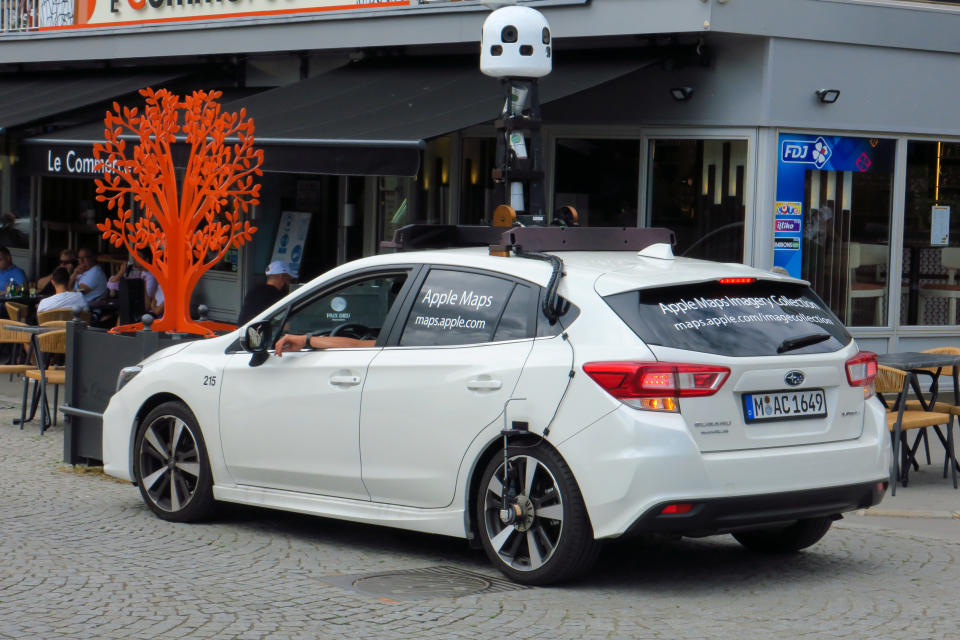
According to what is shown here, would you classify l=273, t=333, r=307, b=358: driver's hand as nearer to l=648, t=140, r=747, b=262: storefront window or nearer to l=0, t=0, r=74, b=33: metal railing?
l=648, t=140, r=747, b=262: storefront window

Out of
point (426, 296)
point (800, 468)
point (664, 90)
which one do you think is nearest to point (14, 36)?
point (664, 90)

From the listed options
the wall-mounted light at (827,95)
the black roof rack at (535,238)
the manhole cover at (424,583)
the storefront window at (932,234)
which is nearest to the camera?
the manhole cover at (424,583)

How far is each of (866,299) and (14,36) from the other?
1317cm

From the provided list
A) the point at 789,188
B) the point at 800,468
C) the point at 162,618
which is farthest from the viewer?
the point at 789,188

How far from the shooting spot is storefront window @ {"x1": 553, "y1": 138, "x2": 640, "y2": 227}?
13781 mm

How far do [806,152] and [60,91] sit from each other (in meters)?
10.6

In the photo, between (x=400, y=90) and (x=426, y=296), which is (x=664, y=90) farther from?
(x=426, y=296)

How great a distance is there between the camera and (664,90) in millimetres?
13234

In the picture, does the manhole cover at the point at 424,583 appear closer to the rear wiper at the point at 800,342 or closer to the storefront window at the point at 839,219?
the rear wiper at the point at 800,342

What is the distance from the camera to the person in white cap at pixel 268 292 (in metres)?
11.7

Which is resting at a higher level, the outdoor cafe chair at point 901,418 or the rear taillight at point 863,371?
the rear taillight at point 863,371

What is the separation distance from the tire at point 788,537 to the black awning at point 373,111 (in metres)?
5.52

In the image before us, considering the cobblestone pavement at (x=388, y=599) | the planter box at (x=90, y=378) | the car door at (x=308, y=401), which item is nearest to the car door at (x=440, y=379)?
the car door at (x=308, y=401)

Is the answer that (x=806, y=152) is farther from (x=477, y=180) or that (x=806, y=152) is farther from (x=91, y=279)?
(x=91, y=279)
